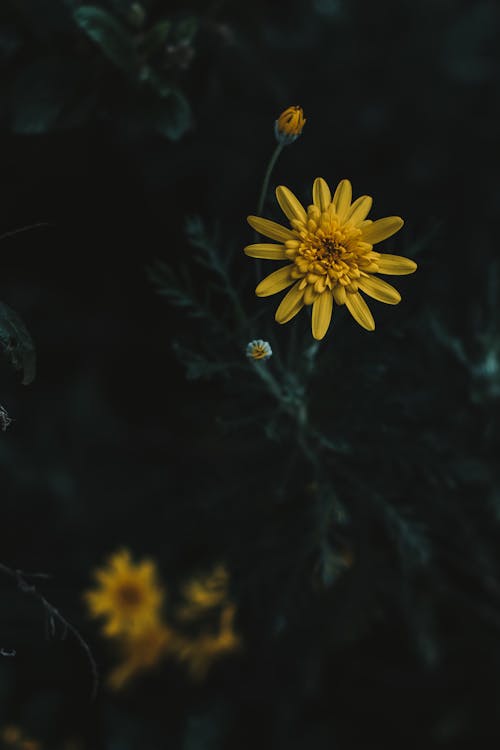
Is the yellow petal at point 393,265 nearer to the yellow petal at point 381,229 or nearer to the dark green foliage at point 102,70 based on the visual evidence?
the yellow petal at point 381,229

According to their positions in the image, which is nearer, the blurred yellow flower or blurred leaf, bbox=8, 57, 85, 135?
blurred leaf, bbox=8, 57, 85, 135

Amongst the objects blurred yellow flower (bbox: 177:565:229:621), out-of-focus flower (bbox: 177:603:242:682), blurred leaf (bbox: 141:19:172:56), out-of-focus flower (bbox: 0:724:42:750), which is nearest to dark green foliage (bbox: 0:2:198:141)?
blurred leaf (bbox: 141:19:172:56)

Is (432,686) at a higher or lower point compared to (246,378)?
lower

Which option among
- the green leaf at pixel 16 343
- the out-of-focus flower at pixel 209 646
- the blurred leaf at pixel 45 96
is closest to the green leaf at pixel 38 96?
the blurred leaf at pixel 45 96

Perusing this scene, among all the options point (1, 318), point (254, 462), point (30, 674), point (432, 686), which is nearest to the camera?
point (1, 318)

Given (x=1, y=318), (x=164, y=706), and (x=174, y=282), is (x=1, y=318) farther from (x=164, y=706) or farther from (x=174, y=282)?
(x=164, y=706)

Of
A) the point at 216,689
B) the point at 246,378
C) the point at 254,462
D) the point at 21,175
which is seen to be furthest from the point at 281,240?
the point at 216,689

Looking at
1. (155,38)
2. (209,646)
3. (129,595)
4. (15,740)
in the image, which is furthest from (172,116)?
(15,740)

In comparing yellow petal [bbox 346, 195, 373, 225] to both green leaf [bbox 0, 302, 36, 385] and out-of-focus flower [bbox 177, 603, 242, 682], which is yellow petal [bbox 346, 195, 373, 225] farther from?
out-of-focus flower [bbox 177, 603, 242, 682]
